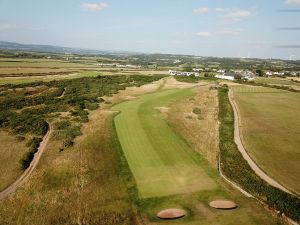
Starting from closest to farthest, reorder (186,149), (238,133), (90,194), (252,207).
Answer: (252,207) < (90,194) < (186,149) < (238,133)

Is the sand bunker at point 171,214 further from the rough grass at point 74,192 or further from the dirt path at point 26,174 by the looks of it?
the dirt path at point 26,174

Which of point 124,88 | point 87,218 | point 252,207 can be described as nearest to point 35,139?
point 87,218

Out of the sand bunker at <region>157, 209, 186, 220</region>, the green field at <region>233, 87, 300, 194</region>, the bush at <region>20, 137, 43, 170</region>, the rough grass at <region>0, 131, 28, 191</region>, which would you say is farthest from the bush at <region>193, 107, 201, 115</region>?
the sand bunker at <region>157, 209, 186, 220</region>

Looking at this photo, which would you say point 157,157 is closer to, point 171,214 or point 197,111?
point 171,214

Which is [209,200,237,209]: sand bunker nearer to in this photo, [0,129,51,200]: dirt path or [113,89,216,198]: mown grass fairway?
[113,89,216,198]: mown grass fairway

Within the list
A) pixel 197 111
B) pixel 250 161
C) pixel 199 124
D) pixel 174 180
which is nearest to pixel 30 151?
pixel 174 180

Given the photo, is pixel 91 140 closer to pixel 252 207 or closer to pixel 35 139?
pixel 35 139
